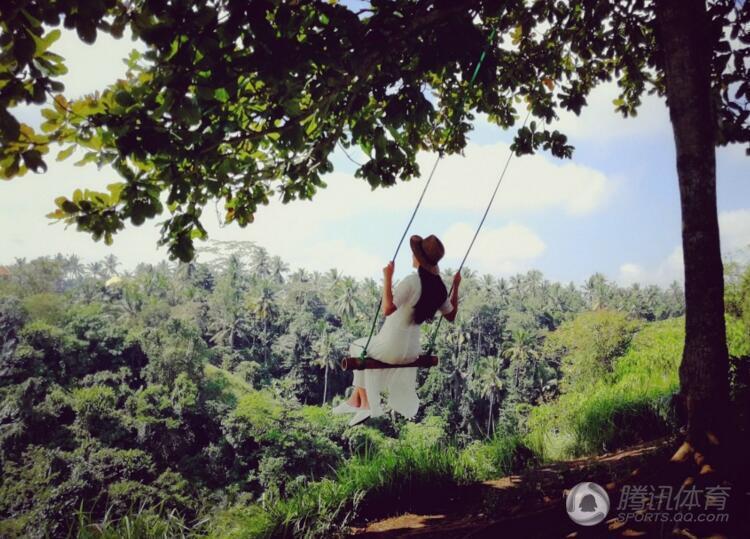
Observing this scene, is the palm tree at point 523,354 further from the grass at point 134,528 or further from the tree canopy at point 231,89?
the grass at point 134,528

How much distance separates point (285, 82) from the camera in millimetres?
2477

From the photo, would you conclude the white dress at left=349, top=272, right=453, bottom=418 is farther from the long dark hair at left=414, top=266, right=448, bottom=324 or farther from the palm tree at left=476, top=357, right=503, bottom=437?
the palm tree at left=476, top=357, right=503, bottom=437

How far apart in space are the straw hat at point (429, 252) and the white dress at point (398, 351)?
0.40 ft

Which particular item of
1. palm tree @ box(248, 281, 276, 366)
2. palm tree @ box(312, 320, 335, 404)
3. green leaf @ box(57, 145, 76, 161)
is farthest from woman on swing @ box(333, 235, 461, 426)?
palm tree @ box(248, 281, 276, 366)

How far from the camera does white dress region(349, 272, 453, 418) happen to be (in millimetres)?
3881

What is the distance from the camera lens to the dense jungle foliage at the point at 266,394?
5.79m

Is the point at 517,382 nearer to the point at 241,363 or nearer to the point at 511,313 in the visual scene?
the point at 511,313

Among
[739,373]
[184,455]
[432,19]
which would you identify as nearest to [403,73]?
[432,19]

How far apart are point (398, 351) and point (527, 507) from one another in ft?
5.43

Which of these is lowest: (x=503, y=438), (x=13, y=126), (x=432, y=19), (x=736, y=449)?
(x=503, y=438)

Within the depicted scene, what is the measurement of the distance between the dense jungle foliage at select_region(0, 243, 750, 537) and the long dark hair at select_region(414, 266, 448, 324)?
2.17 meters

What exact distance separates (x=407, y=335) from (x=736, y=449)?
2.23 metres

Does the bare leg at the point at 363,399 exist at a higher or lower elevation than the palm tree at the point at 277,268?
lower

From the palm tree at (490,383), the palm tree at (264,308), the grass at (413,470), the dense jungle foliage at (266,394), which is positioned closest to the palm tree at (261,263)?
the dense jungle foliage at (266,394)
